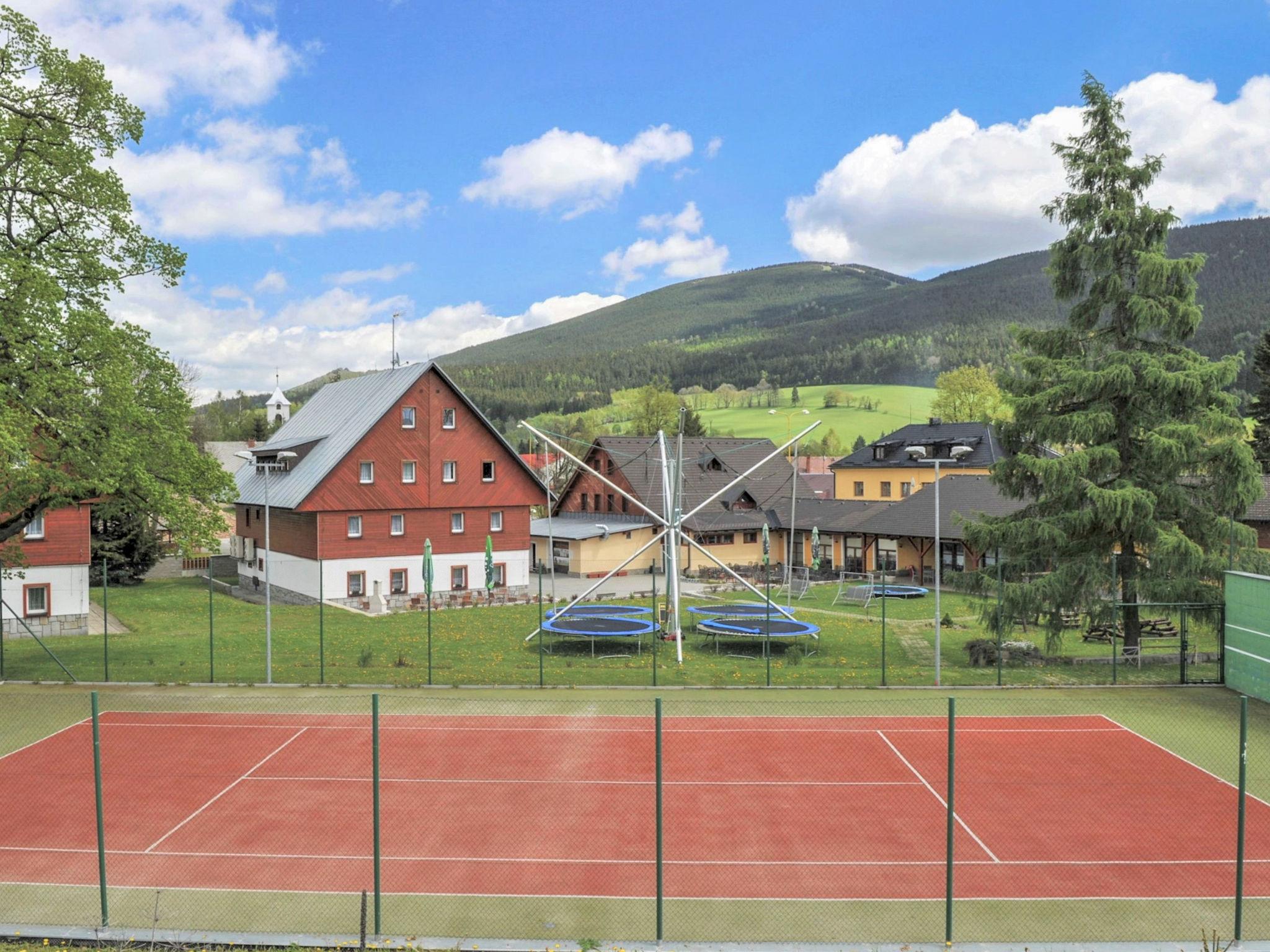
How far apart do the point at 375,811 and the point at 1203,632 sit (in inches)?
908

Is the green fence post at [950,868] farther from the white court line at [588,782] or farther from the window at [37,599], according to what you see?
the window at [37,599]

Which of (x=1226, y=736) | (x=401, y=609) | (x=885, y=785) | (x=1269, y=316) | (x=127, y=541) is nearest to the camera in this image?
(x=885, y=785)

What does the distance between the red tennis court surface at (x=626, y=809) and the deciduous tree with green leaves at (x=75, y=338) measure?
5.19 meters

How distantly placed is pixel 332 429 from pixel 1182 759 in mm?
36634

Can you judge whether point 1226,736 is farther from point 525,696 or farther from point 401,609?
point 401,609

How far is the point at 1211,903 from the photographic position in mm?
12430

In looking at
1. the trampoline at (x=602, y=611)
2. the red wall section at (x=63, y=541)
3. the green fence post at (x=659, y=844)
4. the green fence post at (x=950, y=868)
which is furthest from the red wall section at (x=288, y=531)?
the green fence post at (x=950, y=868)

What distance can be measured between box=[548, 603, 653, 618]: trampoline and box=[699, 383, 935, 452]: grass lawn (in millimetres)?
95298

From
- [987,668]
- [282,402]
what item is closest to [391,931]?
[987,668]

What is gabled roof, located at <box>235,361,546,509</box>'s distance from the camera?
42906mm

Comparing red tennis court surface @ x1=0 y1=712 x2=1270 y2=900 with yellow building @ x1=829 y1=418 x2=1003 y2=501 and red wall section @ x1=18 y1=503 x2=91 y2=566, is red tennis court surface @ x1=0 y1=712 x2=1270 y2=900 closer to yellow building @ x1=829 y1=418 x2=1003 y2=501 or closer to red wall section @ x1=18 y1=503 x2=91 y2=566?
red wall section @ x1=18 y1=503 x2=91 y2=566

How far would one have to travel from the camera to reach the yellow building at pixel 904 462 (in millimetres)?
62844

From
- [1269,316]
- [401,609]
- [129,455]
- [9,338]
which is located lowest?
[401,609]

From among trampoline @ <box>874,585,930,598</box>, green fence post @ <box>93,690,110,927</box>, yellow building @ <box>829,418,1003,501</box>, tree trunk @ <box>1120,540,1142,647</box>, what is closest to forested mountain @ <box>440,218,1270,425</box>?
yellow building @ <box>829,418,1003,501</box>
